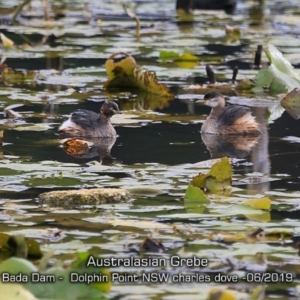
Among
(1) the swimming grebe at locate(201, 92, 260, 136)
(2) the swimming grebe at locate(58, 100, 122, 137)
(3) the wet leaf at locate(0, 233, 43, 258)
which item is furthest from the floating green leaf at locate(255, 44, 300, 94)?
(3) the wet leaf at locate(0, 233, 43, 258)

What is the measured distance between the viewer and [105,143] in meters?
9.02

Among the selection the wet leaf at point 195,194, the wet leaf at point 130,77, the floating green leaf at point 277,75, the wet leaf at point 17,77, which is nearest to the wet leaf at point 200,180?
the wet leaf at point 195,194

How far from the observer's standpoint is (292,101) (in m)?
10.9

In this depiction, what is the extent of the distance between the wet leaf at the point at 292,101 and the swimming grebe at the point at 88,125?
7.22 ft

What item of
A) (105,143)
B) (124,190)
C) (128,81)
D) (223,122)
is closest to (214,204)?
(124,190)

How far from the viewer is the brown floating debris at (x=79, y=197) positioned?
20.3ft

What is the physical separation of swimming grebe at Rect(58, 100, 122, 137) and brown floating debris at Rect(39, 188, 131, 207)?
2.94m

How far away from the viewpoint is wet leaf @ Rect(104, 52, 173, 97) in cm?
1143

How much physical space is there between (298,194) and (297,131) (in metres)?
2.93

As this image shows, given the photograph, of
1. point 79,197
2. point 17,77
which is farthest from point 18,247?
point 17,77

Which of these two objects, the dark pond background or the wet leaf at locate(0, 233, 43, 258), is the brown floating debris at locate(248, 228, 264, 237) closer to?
the dark pond background

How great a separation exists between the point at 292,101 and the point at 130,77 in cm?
197

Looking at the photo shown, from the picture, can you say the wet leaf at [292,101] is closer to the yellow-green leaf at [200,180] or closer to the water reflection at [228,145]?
the water reflection at [228,145]

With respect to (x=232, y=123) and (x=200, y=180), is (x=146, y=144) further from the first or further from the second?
(x=200, y=180)
